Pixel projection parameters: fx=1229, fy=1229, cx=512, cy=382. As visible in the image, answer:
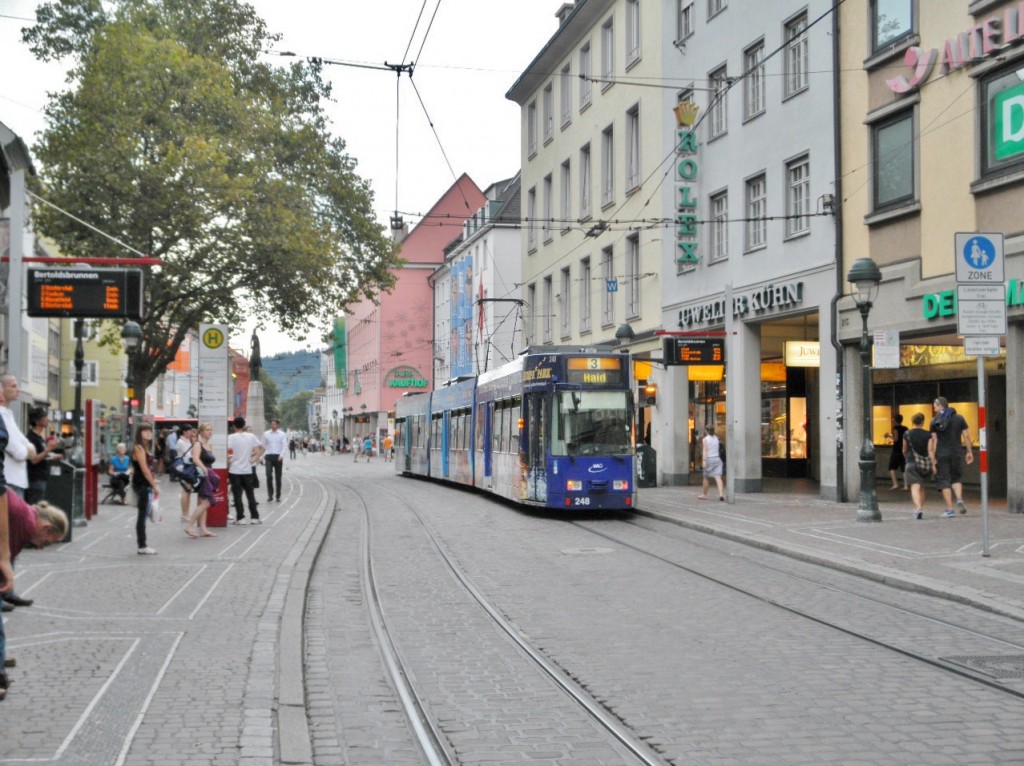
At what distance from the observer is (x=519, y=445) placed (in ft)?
77.8

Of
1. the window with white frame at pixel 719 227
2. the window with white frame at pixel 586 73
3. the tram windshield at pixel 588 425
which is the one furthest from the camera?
the window with white frame at pixel 586 73

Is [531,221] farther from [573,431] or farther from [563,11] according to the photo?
[573,431]

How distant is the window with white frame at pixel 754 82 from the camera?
28469 millimetres

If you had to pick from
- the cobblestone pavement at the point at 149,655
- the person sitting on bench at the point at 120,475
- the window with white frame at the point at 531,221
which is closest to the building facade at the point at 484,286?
the window with white frame at the point at 531,221

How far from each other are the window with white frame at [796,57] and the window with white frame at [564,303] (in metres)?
16.7

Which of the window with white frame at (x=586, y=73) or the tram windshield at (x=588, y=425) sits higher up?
the window with white frame at (x=586, y=73)

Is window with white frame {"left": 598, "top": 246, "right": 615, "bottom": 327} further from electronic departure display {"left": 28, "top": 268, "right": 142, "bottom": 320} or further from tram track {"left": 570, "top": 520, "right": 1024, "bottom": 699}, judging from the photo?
tram track {"left": 570, "top": 520, "right": 1024, "bottom": 699}

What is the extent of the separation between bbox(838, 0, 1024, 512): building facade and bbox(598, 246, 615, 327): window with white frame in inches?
515

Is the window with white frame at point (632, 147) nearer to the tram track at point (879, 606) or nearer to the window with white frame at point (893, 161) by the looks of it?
the window with white frame at point (893, 161)

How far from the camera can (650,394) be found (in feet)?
110

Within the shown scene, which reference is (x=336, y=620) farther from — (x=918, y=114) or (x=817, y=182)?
(x=817, y=182)

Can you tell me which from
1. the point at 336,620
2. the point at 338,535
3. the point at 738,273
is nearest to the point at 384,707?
the point at 336,620

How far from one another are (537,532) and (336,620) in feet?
30.3

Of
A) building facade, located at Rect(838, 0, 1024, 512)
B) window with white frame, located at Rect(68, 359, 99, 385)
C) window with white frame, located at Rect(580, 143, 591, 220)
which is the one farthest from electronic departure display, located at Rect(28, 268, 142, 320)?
window with white frame, located at Rect(68, 359, 99, 385)
